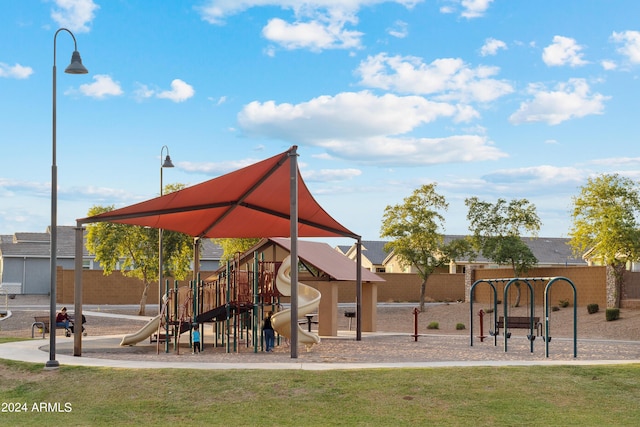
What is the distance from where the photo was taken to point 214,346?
24.3m

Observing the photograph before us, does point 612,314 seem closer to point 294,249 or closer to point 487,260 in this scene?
point 294,249

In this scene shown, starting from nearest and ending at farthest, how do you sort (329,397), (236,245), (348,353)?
1. (329,397)
2. (348,353)
3. (236,245)

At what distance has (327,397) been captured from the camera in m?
14.6

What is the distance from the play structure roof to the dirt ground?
229 centimetres

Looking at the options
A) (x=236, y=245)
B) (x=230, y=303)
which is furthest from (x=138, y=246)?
(x=230, y=303)

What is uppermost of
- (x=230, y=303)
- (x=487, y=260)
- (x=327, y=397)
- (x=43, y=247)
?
(x=43, y=247)

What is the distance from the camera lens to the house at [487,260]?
66.4 metres

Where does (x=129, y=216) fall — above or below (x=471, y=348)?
above

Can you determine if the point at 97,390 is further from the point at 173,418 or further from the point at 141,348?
the point at 141,348

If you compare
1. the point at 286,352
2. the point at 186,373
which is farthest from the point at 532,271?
the point at 186,373

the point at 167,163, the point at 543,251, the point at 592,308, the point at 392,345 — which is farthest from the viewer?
the point at 543,251

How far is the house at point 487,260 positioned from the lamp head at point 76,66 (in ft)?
153

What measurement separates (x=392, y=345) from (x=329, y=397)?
1023 cm

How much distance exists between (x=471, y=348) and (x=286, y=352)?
18.5 feet
